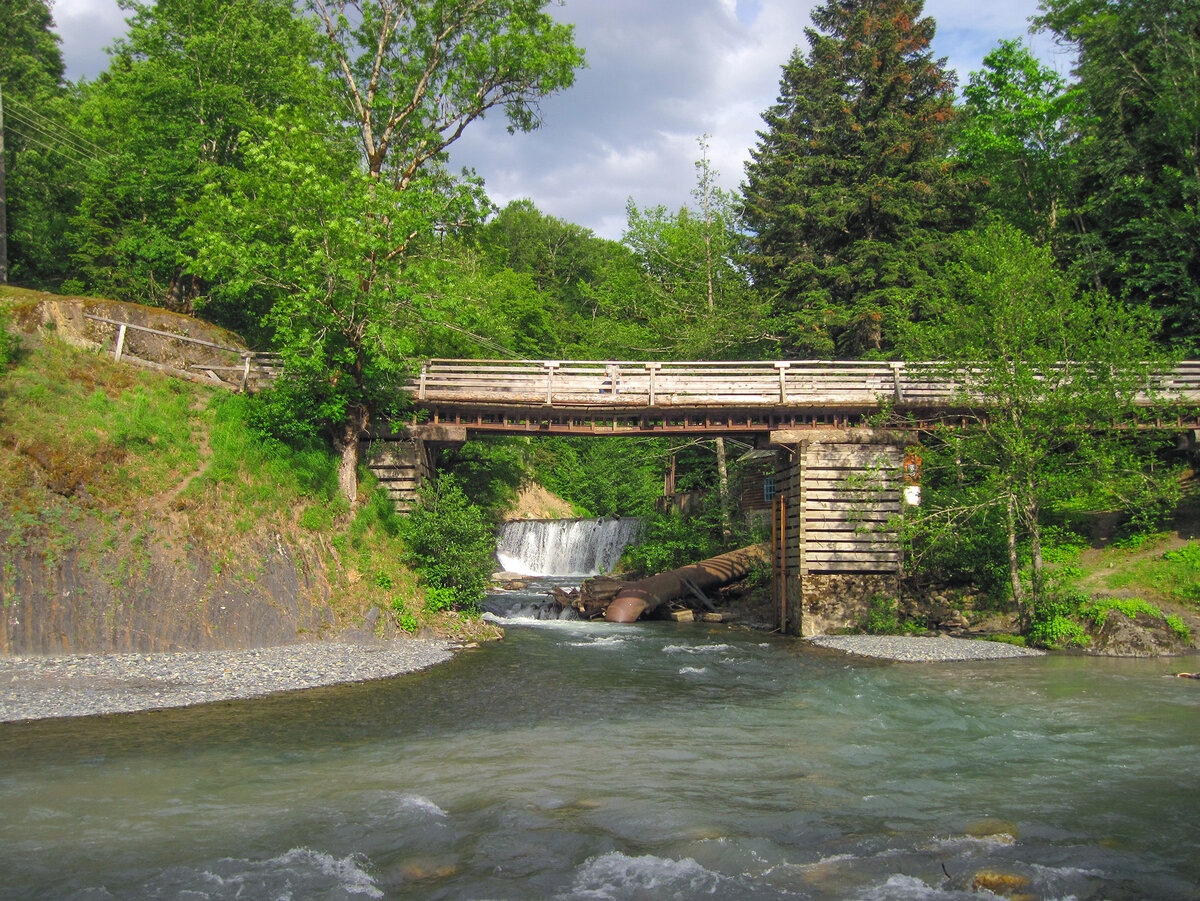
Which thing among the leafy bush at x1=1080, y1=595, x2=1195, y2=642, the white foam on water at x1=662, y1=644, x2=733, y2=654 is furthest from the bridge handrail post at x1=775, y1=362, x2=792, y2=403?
the leafy bush at x1=1080, y1=595, x2=1195, y2=642

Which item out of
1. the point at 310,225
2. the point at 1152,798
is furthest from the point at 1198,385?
the point at 310,225

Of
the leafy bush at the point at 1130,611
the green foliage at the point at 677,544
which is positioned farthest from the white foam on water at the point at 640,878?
the green foliage at the point at 677,544

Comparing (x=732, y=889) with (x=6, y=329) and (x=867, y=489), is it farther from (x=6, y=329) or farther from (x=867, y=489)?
(x=6, y=329)

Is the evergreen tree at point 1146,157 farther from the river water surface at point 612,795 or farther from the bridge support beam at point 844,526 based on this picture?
the river water surface at point 612,795

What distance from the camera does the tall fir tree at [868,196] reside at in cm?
3177

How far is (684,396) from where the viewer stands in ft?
73.6

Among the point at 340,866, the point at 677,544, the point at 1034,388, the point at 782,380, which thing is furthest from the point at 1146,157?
the point at 340,866

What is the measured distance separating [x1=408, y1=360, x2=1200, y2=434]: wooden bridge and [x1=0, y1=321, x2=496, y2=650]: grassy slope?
3.99 m

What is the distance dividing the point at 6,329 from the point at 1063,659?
25.4 m

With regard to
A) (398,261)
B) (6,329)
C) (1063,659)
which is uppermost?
(398,261)

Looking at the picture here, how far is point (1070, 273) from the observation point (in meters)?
21.9

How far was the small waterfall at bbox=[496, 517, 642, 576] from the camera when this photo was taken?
37.8m

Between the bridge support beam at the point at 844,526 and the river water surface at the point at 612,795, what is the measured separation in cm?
736

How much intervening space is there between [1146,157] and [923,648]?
71.8ft
